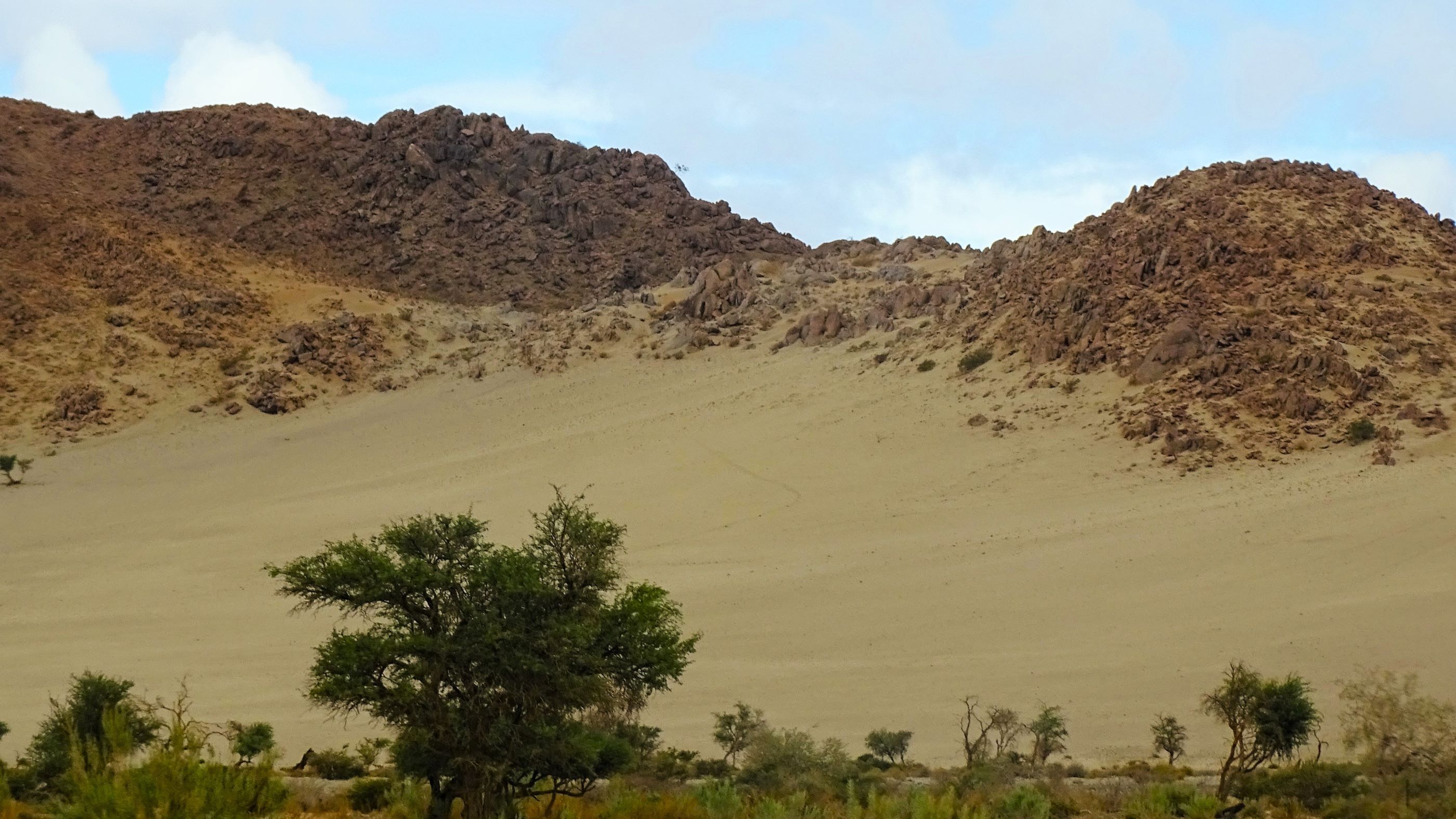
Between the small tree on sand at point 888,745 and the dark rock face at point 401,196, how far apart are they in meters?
43.4

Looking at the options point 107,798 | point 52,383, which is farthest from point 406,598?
point 52,383

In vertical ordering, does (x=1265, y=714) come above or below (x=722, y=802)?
above

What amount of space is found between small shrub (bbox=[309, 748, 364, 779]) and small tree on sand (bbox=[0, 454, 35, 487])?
30000mm

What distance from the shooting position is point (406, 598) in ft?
42.8

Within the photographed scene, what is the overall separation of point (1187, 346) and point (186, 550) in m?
29.2

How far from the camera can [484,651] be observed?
1253cm

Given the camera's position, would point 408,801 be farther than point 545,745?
Yes

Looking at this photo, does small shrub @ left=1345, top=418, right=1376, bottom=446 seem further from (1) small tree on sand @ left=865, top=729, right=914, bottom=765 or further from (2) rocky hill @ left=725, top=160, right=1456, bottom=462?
(1) small tree on sand @ left=865, top=729, right=914, bottom=765

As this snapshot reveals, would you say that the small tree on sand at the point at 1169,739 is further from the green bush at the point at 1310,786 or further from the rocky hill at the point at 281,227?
the rocky hill at the point at 281,227

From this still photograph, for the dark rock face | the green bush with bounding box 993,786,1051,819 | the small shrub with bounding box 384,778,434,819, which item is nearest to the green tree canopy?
the small shrub with bounding box 384,778,434,819

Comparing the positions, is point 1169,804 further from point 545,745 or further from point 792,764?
point 545,745

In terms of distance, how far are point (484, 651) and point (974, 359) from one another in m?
33.2

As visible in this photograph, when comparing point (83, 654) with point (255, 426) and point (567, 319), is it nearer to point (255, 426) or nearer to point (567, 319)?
point (255, 426)

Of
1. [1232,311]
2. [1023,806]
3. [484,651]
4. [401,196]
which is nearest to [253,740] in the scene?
[484,651]
